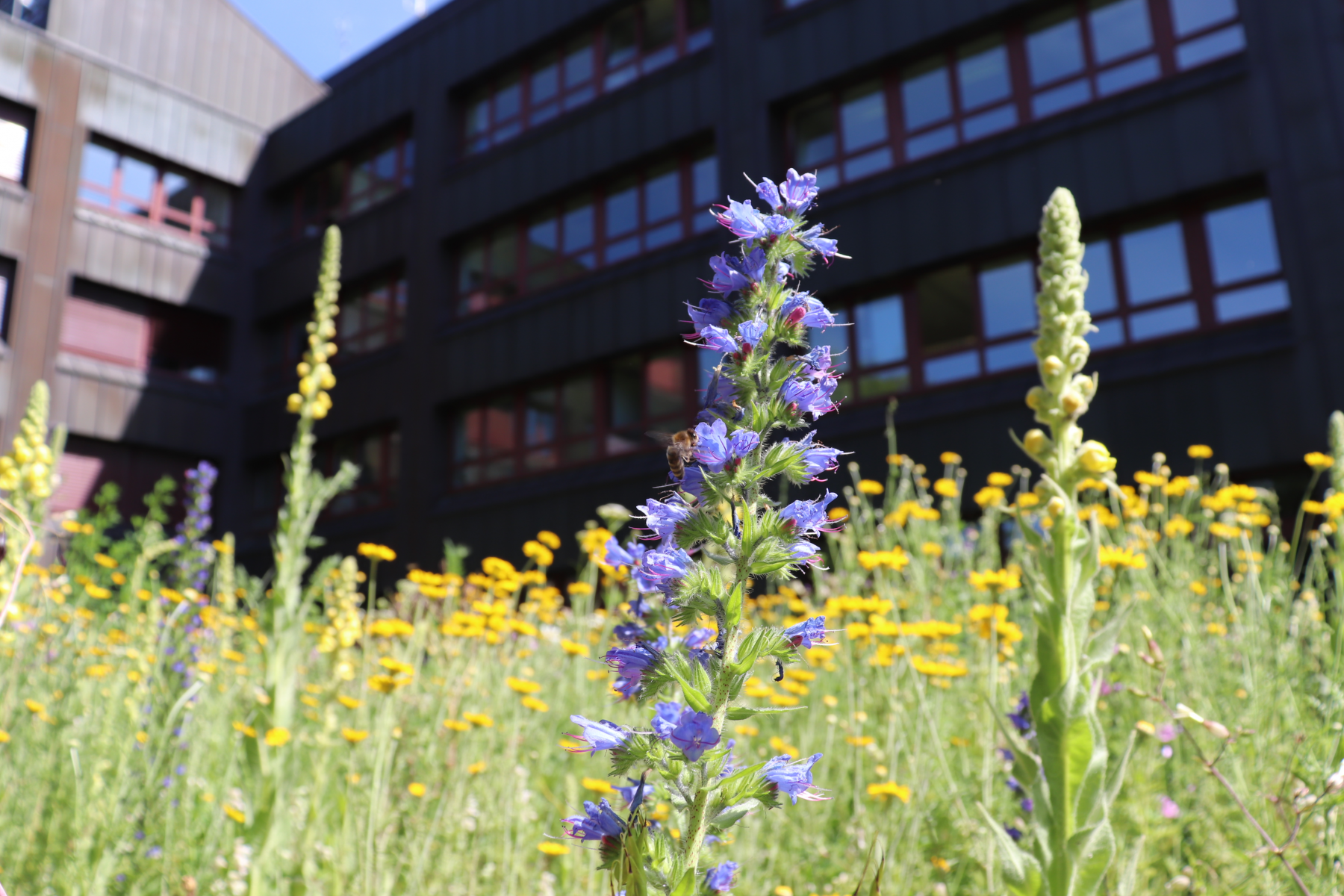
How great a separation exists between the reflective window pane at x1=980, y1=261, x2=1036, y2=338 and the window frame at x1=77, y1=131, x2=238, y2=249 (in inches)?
681

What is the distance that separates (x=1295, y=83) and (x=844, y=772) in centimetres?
1082

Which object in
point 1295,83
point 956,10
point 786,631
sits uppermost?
point 956,10

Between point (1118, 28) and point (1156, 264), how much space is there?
315 centimetres

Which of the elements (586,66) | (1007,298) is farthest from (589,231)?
(1007,298)

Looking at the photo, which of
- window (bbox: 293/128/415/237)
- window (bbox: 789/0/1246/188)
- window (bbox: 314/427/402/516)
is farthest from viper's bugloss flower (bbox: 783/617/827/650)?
window (bbox: 293/128/415/237)

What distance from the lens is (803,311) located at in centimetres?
131

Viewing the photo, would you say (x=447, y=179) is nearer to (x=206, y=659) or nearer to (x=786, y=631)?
(x=206, y=659)

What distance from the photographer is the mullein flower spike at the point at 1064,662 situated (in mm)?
1410

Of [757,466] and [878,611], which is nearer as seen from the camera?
[757,466]

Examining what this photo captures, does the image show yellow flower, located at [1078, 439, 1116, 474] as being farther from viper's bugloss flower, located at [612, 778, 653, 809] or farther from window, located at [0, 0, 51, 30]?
window, located at [0, 0, 51, 30]

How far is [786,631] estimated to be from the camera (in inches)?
49.9

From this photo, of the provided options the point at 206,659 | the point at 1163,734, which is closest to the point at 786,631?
the point at 1163,734

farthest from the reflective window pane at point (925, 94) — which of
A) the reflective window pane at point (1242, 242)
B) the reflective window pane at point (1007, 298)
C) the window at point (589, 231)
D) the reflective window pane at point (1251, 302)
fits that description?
the reflective window pane at point (1251, 302)

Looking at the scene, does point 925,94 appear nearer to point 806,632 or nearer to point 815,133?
point 815,133
